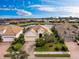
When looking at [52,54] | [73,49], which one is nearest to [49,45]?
[73,49]

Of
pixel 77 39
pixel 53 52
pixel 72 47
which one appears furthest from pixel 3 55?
pixel 77 39

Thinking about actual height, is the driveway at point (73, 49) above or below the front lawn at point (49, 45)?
below

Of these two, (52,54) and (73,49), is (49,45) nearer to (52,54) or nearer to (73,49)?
(73,49)

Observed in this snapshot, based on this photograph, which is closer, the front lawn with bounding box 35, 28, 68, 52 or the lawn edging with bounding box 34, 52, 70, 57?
the lawn edging with bounding box 34, 52, 70, 57

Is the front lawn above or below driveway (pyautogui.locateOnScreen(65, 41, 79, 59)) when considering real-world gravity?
above

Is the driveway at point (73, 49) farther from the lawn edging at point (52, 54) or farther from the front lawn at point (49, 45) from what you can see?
the front lawn at point (49, 45)

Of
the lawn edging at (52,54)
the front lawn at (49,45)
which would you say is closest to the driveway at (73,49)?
the lawn edging at (52,54)

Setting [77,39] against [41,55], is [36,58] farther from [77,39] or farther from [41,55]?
[77,39]

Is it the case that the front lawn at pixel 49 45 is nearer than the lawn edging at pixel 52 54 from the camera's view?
No

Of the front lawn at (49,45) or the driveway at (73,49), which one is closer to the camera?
the driveway at (73,49)

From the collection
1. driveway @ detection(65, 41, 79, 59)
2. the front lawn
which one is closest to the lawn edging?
driveway @ detection(65, 41, 79, 59)

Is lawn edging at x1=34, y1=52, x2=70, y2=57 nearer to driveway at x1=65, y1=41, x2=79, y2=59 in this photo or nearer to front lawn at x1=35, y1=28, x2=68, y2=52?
driveway at x1=65, y1=41, x2=79, y2=59
